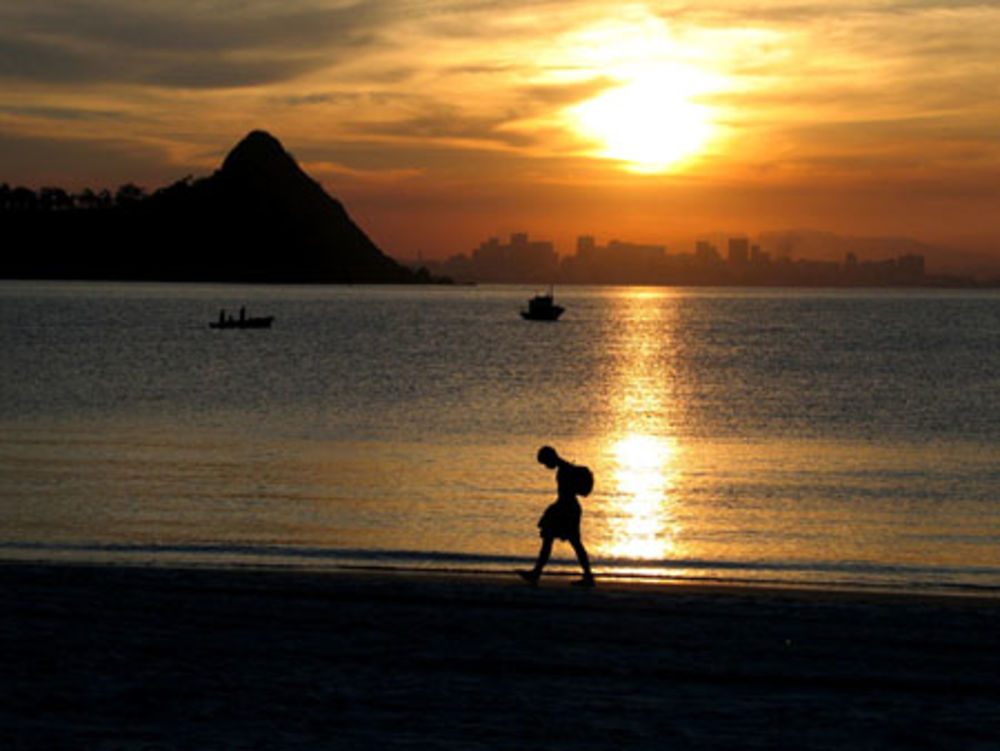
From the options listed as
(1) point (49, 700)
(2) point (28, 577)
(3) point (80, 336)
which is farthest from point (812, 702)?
(3) point (80, 336)

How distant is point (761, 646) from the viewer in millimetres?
12758

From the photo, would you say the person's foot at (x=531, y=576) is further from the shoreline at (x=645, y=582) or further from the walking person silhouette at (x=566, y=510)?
the shoreline at (x=645, y=582)

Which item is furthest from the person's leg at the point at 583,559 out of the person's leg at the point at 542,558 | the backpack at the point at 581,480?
the backpack at the point at 581,480

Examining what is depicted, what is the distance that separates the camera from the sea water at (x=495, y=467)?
77.2 feet

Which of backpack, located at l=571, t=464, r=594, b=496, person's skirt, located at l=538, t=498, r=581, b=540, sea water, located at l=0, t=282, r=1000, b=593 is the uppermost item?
backpack, located at l=571, t=464, r=594, b=496

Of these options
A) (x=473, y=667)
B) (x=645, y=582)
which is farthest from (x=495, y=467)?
(x=473, y=667)

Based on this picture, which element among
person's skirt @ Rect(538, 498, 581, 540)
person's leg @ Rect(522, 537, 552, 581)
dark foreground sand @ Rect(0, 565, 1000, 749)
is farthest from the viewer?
person's leg @ Rect(522, 537, 552, 581)

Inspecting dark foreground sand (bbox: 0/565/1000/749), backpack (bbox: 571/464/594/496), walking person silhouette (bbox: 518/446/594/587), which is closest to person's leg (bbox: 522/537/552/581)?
walking person silhouette (bbox: 518/446/594/587)

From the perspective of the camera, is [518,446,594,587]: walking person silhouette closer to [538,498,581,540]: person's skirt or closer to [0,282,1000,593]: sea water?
[538,498,581,540]: person's skirt

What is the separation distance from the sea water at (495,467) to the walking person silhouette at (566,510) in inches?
132

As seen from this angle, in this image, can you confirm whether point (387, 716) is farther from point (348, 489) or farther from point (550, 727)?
point (348, 489)

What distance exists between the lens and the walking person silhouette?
15773 millimetres

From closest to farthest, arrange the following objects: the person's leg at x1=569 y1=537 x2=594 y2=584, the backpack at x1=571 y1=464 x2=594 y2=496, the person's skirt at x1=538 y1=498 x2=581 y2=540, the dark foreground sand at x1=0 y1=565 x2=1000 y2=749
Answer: the dark foreground sand at x1=0 y1=565 x2=1000 y2=749, the backpack at x1=571 y1=464 x2=594 y2=496, the person's skirt at x1=538 y1=498 x2=581 y2=540, the person's leg at x1=569 y1=537 x2=594 y2=584

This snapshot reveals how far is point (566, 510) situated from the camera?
54.1ft
